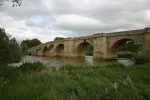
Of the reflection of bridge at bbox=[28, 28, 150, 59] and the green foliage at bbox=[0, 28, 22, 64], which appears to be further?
the reflection of bridge at bbox=[28, 28, 150, 59]

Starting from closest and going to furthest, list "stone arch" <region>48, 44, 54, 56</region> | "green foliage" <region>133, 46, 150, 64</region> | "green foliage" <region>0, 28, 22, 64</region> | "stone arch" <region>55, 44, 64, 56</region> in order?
"green foliage" <region>0, 28, 22, 64</region> < "green foliage" <region>133, 46, 150, 64</region> < "stone arch" <region>55, 44, 64, 56</region> < "stone arch" <region>48, 44, 54, 56</region>

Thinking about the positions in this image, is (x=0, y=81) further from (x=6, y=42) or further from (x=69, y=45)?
(x=69, y=45)

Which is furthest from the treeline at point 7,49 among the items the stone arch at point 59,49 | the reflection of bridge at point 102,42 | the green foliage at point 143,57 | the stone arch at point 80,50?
the stone arch at point 59,49

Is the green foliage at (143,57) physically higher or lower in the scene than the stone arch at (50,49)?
lower

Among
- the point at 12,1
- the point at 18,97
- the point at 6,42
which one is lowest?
the point at 18,97

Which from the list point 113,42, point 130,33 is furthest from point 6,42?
point 113,42

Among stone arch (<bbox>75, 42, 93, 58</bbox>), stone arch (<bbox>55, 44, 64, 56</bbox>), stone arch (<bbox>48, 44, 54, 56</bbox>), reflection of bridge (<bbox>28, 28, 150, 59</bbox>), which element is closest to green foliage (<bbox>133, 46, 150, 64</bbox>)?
reflection of bridge (<bbox>28, 28, 150, 59</bbox>)

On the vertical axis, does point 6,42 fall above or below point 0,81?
above

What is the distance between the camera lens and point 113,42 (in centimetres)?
3350

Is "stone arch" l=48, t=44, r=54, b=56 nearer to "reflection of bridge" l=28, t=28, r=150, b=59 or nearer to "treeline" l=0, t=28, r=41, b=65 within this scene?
"reflection of bridge" l=28, t=28, r=150, b=59

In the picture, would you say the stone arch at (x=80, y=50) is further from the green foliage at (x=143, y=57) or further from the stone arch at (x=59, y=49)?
the green foliage at (x=143, y=57)

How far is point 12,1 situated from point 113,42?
27911 millimetres

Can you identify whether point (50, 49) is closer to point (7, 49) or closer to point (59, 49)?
point (59, 49)

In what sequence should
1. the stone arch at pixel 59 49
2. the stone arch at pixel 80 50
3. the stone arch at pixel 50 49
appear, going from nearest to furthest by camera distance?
the stone arch at pixel 80 50
the stone arch at pixel 59 49
the stone arch at pixel 50 49
